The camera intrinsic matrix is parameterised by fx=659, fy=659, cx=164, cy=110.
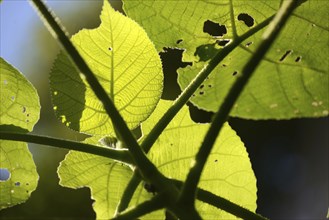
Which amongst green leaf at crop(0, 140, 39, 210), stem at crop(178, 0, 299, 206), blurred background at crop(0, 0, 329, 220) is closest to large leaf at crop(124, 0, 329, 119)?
green leaf at crop(0, 140, 39, 210)

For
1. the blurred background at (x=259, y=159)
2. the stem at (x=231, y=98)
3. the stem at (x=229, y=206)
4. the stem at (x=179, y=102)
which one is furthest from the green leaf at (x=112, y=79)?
the blurred background at (x=259, y=159)

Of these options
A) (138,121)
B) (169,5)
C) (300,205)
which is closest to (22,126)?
(138,121)

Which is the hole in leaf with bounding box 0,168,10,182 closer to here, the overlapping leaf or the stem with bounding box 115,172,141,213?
the overlapping leaf

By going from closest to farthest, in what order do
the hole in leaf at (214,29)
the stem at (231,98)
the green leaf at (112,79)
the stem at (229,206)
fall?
the stem at (231,98)
the stem at (229,206)
the green leaf at (112,79)
the hole in leaf at (214,29)

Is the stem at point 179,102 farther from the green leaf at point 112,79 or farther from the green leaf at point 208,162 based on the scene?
the green leaf at point 208,162

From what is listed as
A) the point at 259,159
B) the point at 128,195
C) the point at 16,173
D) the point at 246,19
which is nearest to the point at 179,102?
the point at 128,195

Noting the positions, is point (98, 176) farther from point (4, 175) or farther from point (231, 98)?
point (231, 98)
